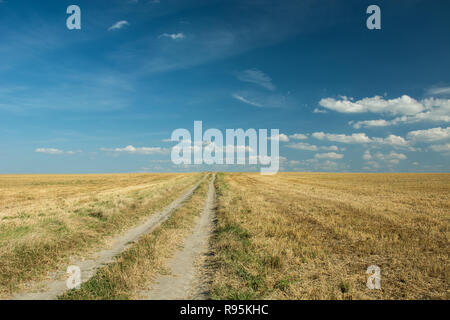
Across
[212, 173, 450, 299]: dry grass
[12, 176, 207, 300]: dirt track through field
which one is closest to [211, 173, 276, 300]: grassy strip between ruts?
[212, 173, 450, 299]: dry grass

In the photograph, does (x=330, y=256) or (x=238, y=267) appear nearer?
(x=238, y=267)

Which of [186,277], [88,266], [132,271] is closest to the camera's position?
[132,271]

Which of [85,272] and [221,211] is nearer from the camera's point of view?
[85,272]

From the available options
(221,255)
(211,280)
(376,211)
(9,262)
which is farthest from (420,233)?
(9,262)

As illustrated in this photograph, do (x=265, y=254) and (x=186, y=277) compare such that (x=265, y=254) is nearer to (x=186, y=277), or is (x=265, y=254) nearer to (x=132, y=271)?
(x=186, y=277)

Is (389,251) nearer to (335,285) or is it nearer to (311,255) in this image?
(311,255)

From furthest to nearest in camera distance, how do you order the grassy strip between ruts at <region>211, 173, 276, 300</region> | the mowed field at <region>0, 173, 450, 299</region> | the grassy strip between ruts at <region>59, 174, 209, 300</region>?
the mowed field at <region>0, 173, 450, 299</region>, the grassy strip between ruts at <region>211, 173, 276, 300</region>, the grassy strip between ruts at <region>59, 174, 209, 300</region>

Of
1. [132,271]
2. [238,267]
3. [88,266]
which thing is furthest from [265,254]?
[88,266]

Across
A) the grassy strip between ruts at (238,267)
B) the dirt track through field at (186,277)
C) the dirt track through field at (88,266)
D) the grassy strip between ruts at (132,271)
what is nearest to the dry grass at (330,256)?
the grassy strip between ruts at (238,267)

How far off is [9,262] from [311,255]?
1067cm

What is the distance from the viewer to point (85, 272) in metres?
8.27

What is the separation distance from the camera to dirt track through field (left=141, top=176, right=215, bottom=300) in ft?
21.9

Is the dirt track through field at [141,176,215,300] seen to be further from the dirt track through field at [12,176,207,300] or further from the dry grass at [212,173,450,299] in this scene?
the dirt track through field at [12,176,207,300]

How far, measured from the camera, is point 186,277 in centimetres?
789
